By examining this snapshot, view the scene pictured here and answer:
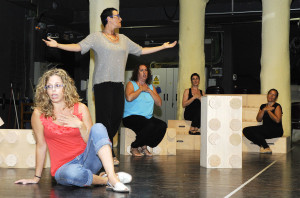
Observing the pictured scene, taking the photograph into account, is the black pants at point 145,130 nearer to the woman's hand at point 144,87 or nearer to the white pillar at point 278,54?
the woman's hand at point 144,87

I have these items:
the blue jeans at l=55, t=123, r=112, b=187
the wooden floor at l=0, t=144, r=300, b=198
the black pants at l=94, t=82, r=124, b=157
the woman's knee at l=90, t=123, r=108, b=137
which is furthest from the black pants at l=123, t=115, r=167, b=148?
the woman's knee at l=90, t=123, r=108, b=137

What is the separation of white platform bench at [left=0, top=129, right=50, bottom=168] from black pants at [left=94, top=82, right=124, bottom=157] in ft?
2.50

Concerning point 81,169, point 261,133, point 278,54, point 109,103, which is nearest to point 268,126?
point 261,133

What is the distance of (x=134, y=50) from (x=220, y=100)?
3.55 ft

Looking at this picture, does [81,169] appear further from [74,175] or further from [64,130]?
[64,130]

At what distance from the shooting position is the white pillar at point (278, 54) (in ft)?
31.3

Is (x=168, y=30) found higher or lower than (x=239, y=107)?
higher

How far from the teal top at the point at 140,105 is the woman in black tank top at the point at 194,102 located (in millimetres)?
1761

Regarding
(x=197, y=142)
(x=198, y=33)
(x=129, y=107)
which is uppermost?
(x=198, y=33)

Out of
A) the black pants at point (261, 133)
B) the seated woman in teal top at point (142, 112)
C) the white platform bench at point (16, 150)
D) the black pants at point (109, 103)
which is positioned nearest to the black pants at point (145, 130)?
the seated woman in teal top at point (142, 112)

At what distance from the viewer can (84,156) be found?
12.1 feet

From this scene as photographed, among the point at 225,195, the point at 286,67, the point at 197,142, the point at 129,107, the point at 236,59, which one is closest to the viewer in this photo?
the point at 225,195

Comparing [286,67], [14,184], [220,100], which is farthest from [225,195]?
[286,67]

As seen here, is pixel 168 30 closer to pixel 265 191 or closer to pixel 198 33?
pixel 198 33
